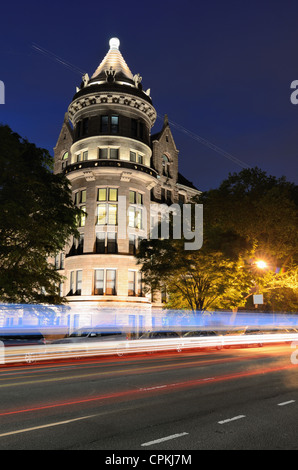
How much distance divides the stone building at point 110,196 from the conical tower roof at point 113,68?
0.16 m

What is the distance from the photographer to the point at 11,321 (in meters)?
48.7

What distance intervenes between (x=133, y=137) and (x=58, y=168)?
1712 centimetres

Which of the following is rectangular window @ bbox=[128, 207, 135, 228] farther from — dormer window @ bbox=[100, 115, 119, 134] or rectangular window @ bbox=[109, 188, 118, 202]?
dormer window @ bbox=[100, 115, 119, 134]

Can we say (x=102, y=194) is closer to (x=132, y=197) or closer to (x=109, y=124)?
(x=132, y=197)

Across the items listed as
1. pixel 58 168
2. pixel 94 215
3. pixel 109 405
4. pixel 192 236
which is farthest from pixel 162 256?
pixel 58 168

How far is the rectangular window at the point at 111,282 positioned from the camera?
41625 mm

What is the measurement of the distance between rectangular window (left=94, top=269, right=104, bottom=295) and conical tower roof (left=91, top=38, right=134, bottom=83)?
2284cm

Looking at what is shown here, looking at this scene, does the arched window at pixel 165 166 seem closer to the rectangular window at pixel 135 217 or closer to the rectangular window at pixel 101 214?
the rectangular window at pixel 135 217

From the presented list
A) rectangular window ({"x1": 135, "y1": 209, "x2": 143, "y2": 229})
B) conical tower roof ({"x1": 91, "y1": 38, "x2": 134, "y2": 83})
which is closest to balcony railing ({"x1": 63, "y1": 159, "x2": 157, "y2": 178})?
rectangular window ({"x1": 135, "y1": 209, "x2": 143, "y2": 229})

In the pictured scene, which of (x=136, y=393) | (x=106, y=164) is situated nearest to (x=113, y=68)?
(x=106, y=164)

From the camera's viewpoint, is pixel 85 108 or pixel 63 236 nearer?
pixel 63 236
